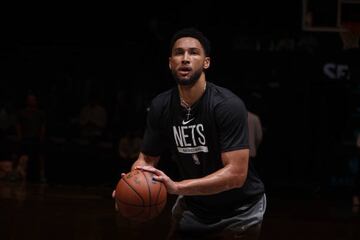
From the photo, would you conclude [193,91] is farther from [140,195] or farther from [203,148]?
[140,195]

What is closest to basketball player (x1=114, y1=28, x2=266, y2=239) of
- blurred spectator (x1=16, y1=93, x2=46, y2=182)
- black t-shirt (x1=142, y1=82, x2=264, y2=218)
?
black t-shirt (x1=142, y1=82, x2=264, y2=218)

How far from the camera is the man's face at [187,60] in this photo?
333 centimetres

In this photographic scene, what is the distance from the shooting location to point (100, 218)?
22.3 ft

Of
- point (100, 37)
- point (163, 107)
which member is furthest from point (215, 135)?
point (100, 37)

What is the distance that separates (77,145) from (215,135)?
30.8 ft

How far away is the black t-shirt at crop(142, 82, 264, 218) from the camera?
330cm

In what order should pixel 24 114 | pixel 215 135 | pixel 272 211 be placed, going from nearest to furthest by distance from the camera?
pixel 215 135
pixel 272 211
pixel 24 114

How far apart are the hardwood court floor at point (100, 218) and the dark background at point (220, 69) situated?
199cm

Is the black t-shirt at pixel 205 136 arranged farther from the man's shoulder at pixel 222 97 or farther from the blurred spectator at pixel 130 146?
the blurred spectator at pixel 130 146

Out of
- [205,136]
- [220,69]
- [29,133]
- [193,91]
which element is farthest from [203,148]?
[220,69]

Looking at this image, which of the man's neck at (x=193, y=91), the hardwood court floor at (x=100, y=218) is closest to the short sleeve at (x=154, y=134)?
the man's neck at (x=193, y=91)

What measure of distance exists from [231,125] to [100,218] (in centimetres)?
381

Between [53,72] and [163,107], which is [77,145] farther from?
[163,107]

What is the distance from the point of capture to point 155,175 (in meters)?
3.13
